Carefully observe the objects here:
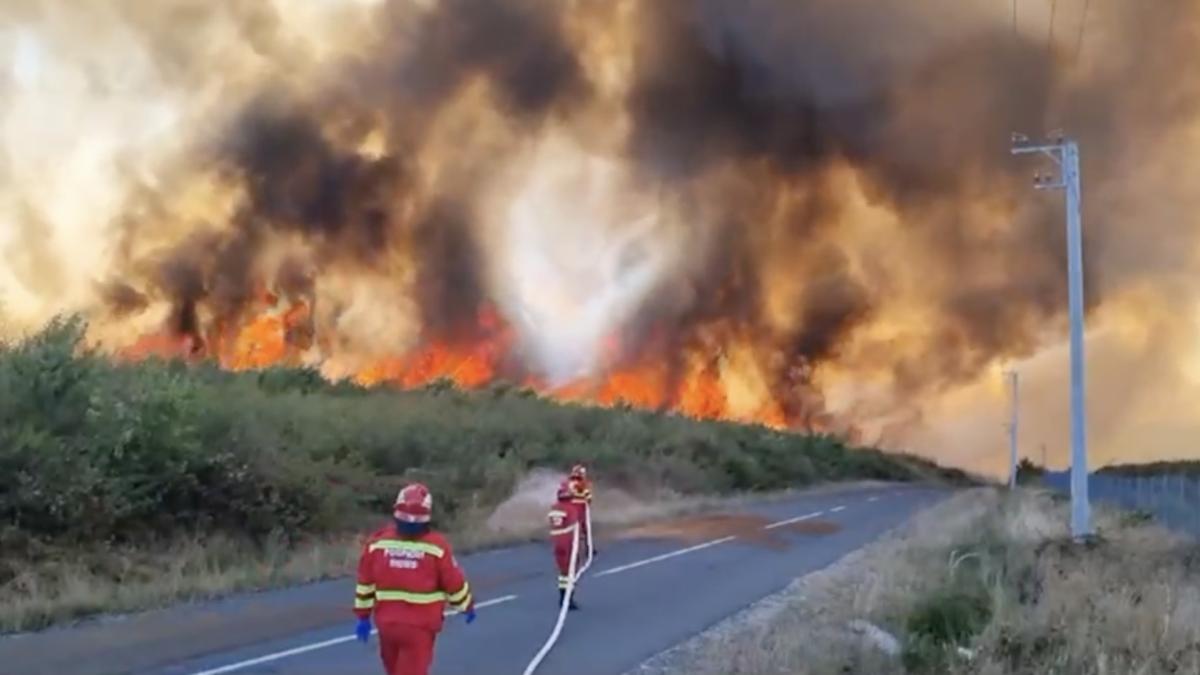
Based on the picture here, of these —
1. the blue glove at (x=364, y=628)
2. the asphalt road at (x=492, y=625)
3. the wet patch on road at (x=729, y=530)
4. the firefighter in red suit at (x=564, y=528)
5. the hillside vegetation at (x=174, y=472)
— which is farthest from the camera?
the wet patch on road at (x=729, y=530)

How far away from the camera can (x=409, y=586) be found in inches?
281

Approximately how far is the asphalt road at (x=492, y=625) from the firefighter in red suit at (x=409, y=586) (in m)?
3.41

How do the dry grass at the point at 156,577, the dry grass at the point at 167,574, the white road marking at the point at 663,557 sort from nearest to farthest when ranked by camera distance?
the dry grass at the point at 156,577 < the dry grass at the point at 167,574 < the white road marking at the point at 663,557

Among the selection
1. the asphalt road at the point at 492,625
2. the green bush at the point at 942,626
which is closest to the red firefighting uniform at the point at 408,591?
the asphalt road at the point at 492,625

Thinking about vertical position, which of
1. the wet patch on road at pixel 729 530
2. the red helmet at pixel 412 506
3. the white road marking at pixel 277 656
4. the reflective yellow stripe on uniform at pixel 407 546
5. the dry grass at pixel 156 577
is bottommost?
the white road marking at pixel 277 656

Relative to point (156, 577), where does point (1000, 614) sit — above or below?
above

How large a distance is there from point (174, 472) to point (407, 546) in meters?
13.4

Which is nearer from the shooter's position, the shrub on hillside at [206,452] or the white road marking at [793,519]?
the shrub on hillside at [206,452]

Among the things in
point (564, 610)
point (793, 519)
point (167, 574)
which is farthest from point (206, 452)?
point (793, 519)

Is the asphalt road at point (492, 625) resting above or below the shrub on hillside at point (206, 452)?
below

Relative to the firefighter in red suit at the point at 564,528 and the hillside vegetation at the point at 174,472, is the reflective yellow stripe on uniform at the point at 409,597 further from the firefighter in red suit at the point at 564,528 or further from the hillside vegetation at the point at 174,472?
the hillside vegetation at the point at 174,472

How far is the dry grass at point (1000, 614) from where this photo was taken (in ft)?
31.7

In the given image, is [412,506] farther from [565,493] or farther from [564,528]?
[565,493]

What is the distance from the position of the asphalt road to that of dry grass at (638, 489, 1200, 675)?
2.42 feet
